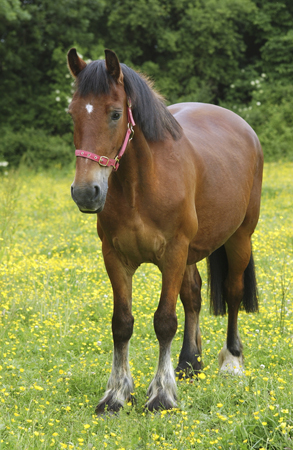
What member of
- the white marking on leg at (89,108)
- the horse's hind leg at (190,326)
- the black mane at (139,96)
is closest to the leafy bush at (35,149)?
the horse's hind leg at (190,326)

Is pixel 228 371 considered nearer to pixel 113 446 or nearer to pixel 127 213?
pixel 113 446

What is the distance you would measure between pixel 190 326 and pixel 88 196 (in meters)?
1.92

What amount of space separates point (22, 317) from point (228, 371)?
1935 mm

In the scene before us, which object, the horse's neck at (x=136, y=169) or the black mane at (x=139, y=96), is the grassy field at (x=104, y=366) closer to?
the horse's neck at (x=136, y=169)

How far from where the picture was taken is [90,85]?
273cm

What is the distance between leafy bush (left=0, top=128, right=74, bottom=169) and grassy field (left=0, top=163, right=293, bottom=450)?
1097 cm

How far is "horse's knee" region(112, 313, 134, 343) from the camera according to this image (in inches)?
135

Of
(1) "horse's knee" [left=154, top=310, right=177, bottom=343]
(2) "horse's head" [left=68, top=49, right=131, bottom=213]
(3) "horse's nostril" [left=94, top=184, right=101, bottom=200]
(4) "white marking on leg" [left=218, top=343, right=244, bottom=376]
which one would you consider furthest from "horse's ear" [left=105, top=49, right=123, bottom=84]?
(4) "white marking on leg" [left=218, top=343, right=244, bottom=376]

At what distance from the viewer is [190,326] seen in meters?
4.12

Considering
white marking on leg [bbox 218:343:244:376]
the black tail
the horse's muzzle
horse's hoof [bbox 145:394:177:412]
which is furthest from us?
the black tail

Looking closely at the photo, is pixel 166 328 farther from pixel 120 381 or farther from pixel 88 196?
pixel 88 196

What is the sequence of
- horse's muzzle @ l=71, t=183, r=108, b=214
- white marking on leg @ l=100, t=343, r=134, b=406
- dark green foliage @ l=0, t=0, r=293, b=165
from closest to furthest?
horse's muzzle @ l=71, t=183, r=108, b=214, white marking on leg @ l=100, t=343, r=134, b=406, dark green foliage @ l=0, t=0, r=293, b=165

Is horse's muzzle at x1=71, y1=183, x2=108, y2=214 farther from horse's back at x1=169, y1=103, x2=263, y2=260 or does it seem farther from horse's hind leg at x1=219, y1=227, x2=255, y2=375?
horse's hind leg at x1=219, y1=227, x2=255, y2=375

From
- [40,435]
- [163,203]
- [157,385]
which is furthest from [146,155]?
[40,435]
